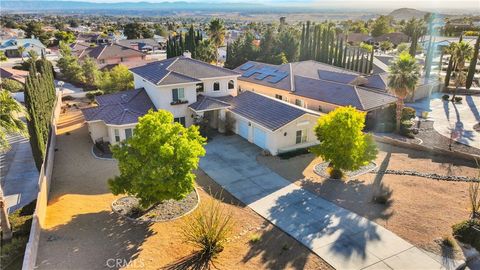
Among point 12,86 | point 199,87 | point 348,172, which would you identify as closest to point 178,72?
point 199,87

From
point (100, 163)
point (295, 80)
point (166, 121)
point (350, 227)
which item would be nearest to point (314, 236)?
point (350, 227)

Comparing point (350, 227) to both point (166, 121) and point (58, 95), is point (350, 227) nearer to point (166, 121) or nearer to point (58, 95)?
point (166, 121)

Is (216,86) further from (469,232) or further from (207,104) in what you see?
(469,232)

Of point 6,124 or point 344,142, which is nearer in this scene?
point 6,124

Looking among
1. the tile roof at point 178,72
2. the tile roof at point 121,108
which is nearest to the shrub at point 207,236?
Result: the tile roof at point 121,108

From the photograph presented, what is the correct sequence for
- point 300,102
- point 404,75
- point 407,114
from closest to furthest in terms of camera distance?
point 404,75
point 407,114
point 300,102
